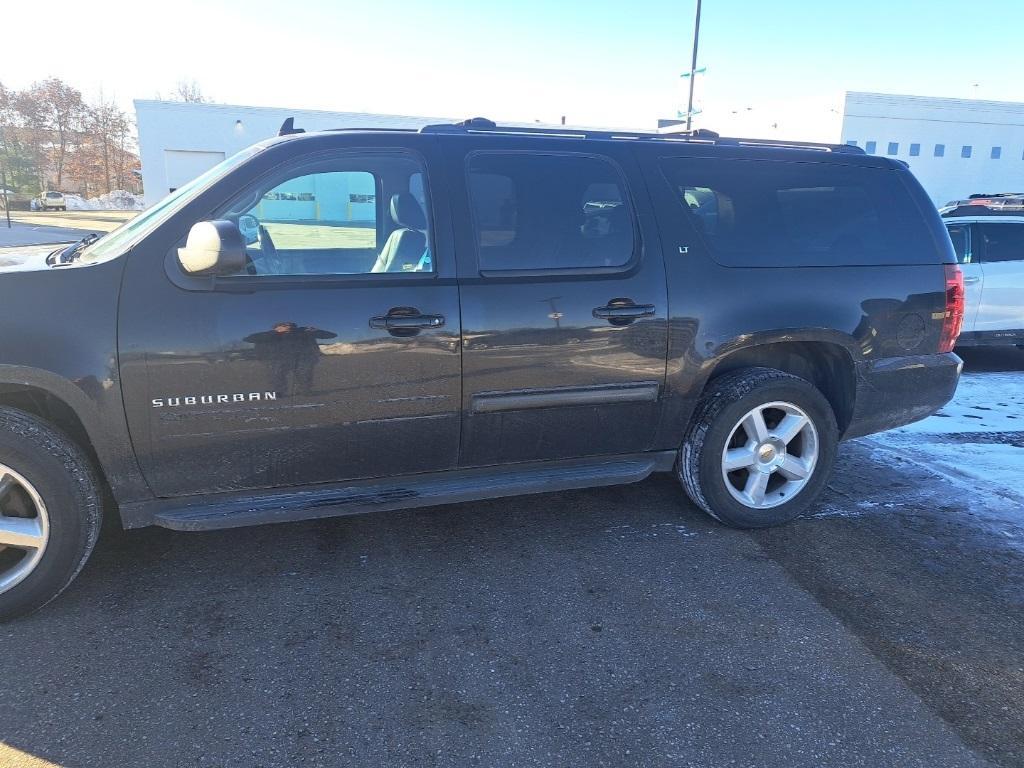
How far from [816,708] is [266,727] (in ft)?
6.01

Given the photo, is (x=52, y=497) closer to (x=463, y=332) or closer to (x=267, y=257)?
(x=267, y=257)

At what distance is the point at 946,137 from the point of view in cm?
4756

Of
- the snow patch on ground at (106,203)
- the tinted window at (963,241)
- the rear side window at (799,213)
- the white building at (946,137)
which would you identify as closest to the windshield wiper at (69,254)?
the rear side window at (799,213)

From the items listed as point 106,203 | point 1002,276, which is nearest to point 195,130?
point 106,203

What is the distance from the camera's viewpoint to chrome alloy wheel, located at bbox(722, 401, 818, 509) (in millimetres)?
3703

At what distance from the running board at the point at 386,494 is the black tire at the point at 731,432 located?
16 cm

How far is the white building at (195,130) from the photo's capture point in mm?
30973

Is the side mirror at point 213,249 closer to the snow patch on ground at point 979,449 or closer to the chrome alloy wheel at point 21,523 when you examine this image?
the chrome alloy wheel at point 21,523

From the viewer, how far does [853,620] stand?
2.95 metres

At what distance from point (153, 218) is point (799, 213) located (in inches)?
123

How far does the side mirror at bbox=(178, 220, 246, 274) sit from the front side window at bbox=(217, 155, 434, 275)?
0.48 ft

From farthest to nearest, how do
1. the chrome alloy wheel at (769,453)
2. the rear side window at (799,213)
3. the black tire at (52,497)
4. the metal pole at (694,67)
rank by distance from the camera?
→ the metal pole at (694,67)
the chrome alloy wheel at (769,453)
the rear side window at (799,213)
the black tire at (52,497)

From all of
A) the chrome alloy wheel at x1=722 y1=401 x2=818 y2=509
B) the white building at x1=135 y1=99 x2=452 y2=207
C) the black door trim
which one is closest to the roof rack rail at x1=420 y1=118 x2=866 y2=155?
the black door trim

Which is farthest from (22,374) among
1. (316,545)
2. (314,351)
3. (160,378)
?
(316,545)
